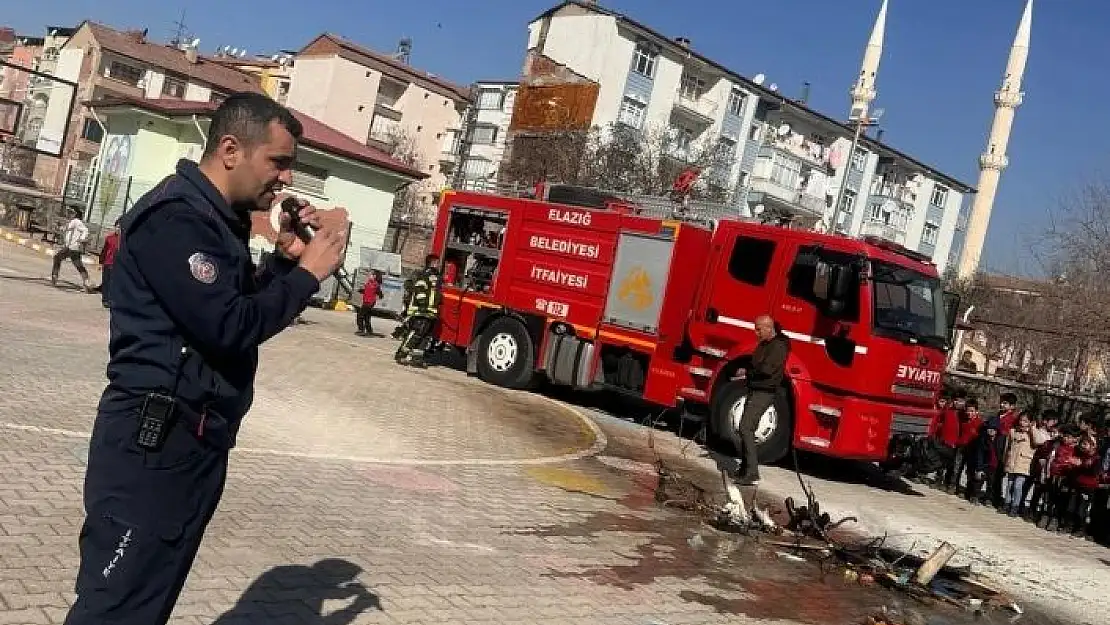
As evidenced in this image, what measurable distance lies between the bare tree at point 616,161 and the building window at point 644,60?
3.89 meters

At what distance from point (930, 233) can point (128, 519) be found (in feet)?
272

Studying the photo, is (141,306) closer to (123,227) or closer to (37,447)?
(123,227)

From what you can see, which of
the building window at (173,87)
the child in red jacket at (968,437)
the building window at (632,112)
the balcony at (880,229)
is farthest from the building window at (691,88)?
the child in red jacket at (968,437)

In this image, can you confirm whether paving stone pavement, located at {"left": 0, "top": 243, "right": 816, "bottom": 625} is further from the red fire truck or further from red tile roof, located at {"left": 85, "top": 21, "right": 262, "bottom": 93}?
red tile roof, located at {"left": 85, "top": 21, "right": 262, "bottom": 93}

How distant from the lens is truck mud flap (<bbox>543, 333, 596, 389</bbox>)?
14.6 meters

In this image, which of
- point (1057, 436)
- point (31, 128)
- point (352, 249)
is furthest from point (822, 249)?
point (31, 128)

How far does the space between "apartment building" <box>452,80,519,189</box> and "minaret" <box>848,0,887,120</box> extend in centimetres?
3070

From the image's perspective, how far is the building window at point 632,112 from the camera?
53.8 metres

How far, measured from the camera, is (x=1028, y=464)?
1353 centimetres

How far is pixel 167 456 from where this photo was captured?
102 inches

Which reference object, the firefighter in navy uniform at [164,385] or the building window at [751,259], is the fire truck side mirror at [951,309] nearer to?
the building window at [751,259]

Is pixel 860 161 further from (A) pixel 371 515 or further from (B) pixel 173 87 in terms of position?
(A) pixel 371 515

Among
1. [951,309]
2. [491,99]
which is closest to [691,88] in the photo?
[491,99]

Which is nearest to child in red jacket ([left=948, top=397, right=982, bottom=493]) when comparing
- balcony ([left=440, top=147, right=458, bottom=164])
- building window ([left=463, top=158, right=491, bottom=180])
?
building window ([left=463, top=158, right=491, bottom=180])
